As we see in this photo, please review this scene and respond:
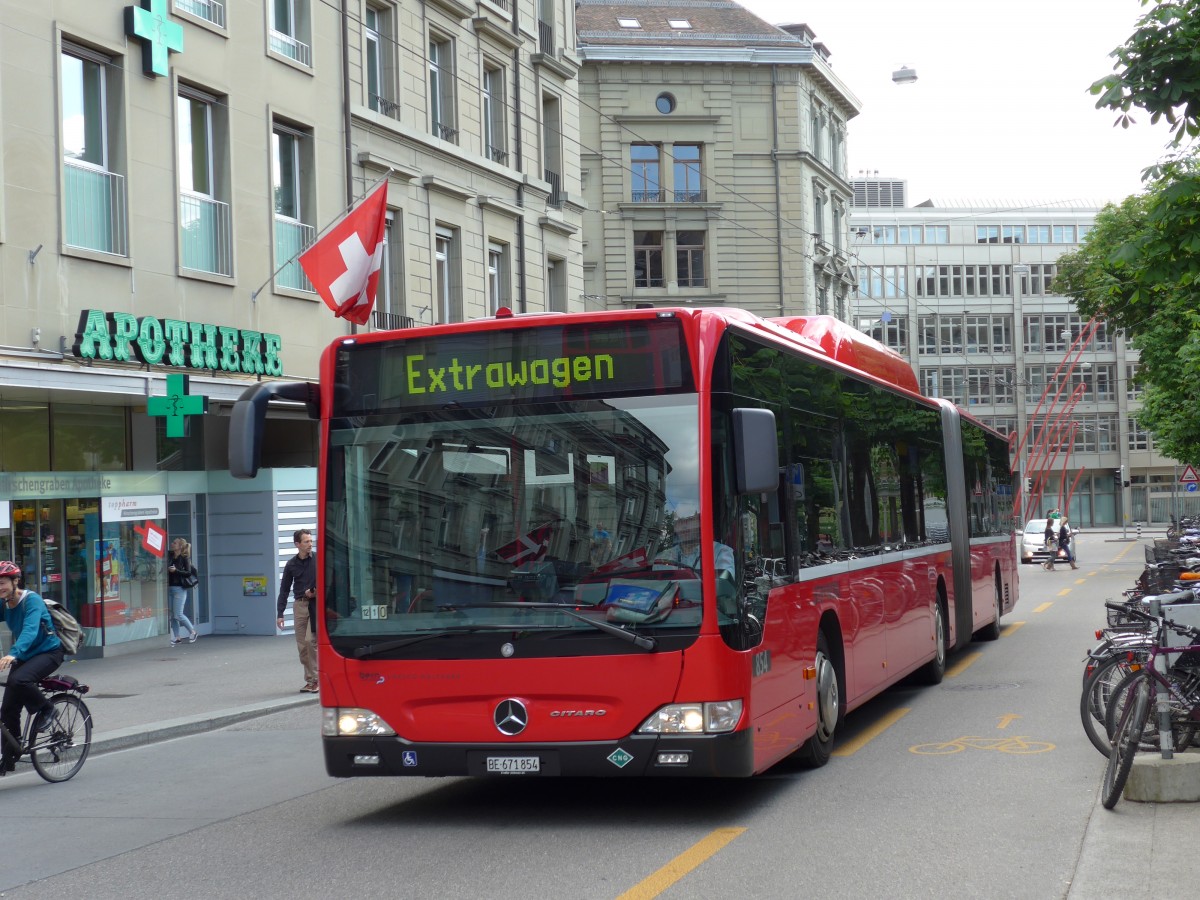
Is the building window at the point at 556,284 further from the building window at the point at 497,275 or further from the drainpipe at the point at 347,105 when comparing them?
the drainpipe at the point at 347,105

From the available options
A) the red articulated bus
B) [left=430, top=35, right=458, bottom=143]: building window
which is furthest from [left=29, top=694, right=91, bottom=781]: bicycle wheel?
[left=430, top=35, right=458, bottom=143]: building window

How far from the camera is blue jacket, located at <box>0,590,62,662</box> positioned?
1120 centimetres

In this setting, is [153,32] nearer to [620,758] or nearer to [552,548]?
[552,548]

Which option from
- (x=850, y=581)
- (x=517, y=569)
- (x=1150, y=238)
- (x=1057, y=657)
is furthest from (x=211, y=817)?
(x=1057, y=657)

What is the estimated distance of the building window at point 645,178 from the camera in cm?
5400

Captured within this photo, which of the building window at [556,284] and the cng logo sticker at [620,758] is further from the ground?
the building window at [556,284]

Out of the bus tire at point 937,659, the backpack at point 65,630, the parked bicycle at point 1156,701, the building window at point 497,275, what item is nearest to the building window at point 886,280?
the building window at point 497,275

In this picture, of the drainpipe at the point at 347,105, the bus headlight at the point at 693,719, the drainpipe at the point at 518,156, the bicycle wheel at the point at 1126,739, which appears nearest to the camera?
the bus headlight at the point at 693,719

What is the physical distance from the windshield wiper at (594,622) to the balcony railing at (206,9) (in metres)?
16.5

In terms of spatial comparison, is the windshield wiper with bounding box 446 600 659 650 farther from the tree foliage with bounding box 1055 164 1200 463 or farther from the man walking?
the man walking

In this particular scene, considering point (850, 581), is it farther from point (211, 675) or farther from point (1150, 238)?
point (211, 675)

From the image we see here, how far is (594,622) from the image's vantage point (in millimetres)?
7977

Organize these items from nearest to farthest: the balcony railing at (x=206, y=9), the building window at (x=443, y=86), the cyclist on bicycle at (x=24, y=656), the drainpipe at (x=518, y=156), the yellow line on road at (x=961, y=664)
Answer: the cyclist on bicycle at (x=24, y=656) → the yellow line on road at (x=961, y=664) → the balcony railing at (x=206, y=9) → the building window at (x=443, y=86) → the drainpipe at (x=518, y=156)

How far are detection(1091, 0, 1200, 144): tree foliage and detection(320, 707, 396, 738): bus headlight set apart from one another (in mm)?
7109
